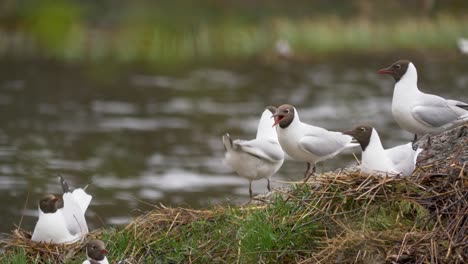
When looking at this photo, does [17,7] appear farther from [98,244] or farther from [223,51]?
[98,244]

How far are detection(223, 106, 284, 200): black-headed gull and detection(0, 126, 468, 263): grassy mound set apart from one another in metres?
0.54

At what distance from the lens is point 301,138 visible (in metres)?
8.60

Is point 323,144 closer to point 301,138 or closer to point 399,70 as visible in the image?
point 301,138

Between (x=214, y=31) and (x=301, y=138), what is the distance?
20.6m

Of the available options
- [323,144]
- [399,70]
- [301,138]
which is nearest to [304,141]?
[301,138]

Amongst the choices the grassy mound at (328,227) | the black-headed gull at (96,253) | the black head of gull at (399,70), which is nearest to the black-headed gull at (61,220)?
the grassy mound at (328,227)

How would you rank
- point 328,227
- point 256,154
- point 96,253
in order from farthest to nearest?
1. point 256,154
2. point 96,253
3. point 328,227

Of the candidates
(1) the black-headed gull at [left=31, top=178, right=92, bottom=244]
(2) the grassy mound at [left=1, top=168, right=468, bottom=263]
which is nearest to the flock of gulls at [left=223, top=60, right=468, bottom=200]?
(2) the grassy mound at [left=1, top=168, right=468, bottom=263]

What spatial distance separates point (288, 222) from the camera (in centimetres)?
760

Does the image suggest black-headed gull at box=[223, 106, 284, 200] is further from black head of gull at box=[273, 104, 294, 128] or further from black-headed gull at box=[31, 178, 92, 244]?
black-headed gull at box=[31, 178, 92, 244]

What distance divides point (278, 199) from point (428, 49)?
64.2 feet

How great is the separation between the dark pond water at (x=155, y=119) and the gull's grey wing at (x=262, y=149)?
13.5 feet

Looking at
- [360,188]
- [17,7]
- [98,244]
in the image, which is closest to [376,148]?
[360,188]

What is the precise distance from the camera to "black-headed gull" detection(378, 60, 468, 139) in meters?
8.27
